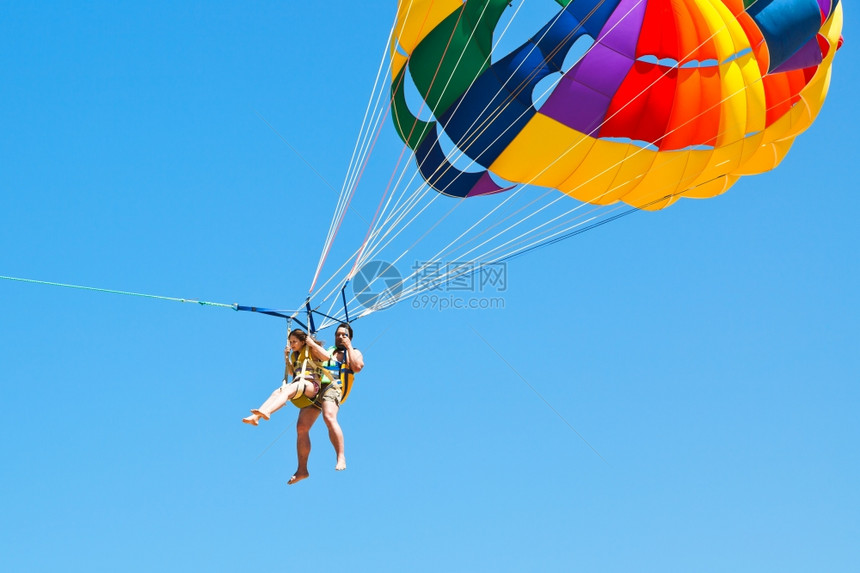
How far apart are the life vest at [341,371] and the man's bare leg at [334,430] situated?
19 cm

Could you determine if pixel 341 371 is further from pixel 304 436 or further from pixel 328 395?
pixel 304 436

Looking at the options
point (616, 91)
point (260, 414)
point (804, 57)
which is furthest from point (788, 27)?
point (260, 414)

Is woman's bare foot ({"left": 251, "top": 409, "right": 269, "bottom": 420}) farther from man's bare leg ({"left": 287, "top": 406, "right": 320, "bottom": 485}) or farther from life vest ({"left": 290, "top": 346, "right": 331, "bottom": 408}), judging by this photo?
man's bare leg ({"left": 287, "top": 406, "right": 320, "bottom": 485})

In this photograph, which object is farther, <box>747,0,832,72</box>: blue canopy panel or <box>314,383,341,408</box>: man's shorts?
<box>747,0,832,72</box>: blue canopy panel

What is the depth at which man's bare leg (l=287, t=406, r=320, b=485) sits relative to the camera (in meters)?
9.39

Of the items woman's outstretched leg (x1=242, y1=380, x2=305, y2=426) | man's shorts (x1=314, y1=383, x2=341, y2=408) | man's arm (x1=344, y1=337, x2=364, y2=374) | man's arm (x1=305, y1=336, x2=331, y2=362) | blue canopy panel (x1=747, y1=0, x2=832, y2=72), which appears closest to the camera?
woman's outstretched leg (x1=242, y1=380, x2=305, y2=426)

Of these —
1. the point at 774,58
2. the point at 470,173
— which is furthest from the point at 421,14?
the point at 774,58

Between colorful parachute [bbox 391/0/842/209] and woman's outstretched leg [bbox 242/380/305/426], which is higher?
colorful parachute [bbox 391/0/842/209]

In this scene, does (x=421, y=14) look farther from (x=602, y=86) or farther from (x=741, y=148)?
(x=741, y=148)

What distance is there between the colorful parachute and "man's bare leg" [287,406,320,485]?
3.20 m

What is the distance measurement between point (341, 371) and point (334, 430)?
1.71 ft

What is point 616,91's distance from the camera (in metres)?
11.1

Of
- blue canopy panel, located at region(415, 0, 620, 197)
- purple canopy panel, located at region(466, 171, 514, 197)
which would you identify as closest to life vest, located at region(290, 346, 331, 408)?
blue canopy panel, located at region(415, 0, 620, 197)

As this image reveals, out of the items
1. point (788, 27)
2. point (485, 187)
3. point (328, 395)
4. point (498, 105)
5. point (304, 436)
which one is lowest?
point (304, 436)
